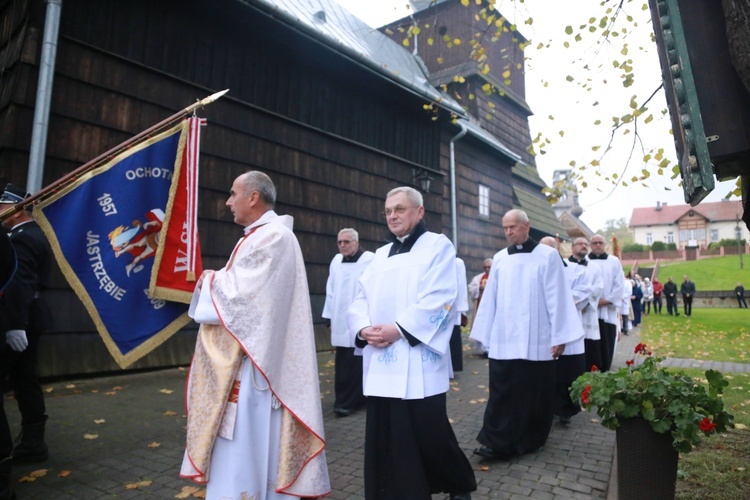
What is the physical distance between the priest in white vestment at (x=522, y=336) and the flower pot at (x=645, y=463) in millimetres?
1276

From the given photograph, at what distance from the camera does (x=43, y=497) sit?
3191 mm

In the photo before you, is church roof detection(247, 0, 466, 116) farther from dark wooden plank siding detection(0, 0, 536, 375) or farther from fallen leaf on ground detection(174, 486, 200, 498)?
fallen leaf on ground detection(174, 486, 200, 498)

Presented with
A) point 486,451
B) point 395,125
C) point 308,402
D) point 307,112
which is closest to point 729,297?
point 395,125

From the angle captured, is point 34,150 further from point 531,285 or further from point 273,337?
point 531,285

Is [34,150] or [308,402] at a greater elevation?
[34,150]

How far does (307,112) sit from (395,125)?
298cm

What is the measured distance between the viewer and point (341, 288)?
6320mm

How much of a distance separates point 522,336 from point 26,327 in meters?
4.03

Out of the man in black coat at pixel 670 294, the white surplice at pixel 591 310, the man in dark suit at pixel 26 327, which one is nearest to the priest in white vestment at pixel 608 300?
the white surplice at pixel 591 310

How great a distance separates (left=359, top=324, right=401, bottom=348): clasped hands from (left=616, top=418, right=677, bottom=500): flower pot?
4.94 feet

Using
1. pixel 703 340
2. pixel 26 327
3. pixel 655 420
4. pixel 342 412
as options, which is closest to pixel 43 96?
pixel 26 327

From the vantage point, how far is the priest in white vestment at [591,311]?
6742mm

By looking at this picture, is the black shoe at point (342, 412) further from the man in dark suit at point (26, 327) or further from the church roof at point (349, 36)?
the church roof at point (349, 36)

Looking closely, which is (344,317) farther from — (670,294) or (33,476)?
(670,294)
